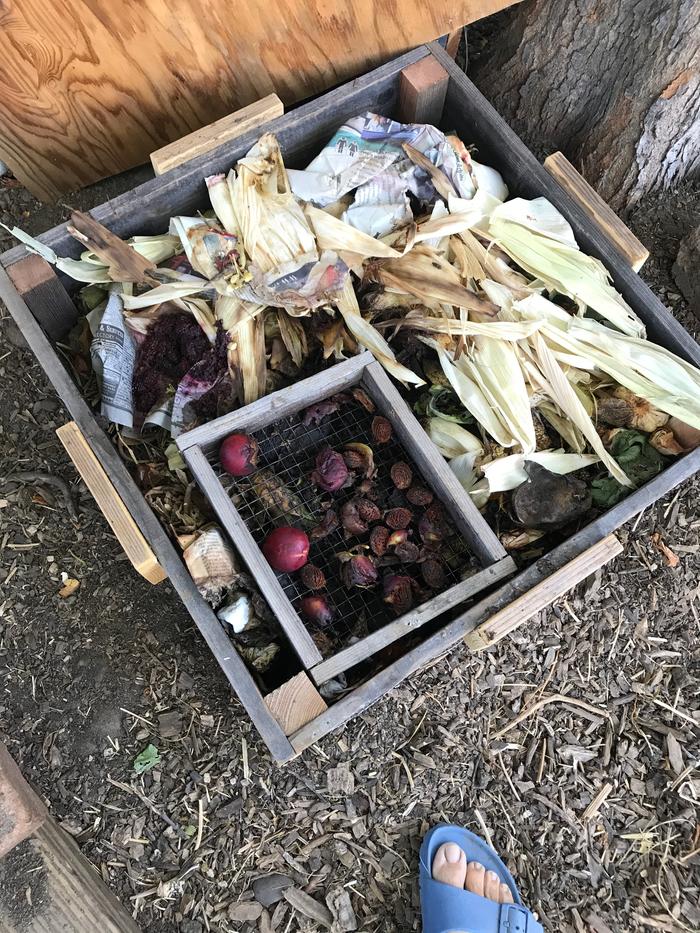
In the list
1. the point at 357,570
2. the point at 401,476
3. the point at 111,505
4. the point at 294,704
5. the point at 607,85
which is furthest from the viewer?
the point at 607,85

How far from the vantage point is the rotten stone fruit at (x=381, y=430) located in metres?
2.14

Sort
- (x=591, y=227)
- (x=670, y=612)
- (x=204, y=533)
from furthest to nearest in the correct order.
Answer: (x=670, y=612)
(x=591, y=227)
(x=204, y=533)

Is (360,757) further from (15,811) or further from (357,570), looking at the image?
(15,811)

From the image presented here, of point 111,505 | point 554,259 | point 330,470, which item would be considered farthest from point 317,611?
point 554,259

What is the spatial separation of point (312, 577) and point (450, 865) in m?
1.07

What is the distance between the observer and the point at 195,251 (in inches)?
87.3

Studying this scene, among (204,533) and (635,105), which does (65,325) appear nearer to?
(204,533)

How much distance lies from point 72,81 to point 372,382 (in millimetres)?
1418

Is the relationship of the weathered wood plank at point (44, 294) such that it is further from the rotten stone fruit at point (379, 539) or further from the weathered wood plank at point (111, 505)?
the rotten stone fruit at point (379, 539)

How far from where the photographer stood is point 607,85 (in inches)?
97.8

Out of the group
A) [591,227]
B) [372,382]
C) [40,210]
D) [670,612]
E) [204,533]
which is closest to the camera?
[204,533]

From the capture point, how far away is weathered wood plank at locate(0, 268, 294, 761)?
1766mm

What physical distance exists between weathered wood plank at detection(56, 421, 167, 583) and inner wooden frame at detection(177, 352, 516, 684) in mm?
Answer: 224

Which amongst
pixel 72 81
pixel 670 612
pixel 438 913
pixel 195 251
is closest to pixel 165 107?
pixel 72 81
